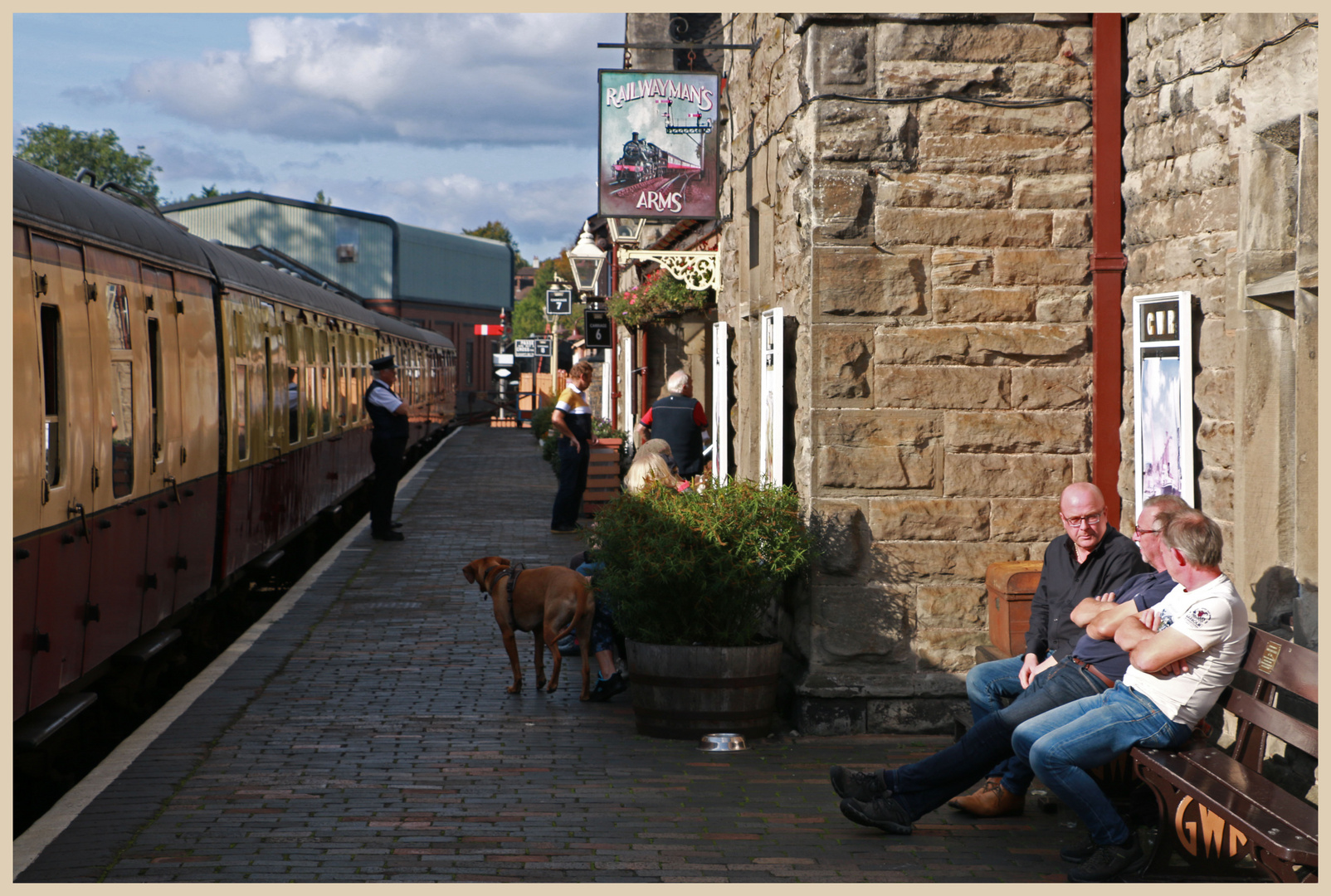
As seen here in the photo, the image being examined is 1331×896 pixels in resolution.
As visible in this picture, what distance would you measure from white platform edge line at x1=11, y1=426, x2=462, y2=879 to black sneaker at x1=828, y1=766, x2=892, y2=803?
2994 millimetres

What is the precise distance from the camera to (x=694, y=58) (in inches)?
726

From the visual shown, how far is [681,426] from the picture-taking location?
458 inches

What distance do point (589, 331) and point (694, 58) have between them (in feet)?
22.7

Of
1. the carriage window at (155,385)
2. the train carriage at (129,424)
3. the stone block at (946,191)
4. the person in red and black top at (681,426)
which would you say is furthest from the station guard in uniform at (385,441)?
the stone block at (946,191)

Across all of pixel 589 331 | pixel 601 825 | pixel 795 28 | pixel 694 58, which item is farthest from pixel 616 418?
pixel 601 825

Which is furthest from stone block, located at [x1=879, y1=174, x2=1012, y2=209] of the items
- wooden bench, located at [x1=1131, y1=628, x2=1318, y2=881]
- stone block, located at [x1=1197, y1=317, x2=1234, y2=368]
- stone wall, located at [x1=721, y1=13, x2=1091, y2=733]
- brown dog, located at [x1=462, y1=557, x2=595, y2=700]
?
wooden bench, located at [x1=1131, y1=628, x2=1318, y2=881]

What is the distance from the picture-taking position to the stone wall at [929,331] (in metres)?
6.87

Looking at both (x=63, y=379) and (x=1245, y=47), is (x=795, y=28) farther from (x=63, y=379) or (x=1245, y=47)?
(x=63, y=379)

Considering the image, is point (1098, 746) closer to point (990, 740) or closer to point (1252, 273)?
point (990, 740)

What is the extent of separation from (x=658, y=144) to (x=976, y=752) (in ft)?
23.0

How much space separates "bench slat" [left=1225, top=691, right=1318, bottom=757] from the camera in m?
4.25

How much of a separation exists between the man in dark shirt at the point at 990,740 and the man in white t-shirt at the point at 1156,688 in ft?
0.78

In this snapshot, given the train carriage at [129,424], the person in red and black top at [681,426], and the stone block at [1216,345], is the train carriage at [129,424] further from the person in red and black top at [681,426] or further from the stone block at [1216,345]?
the stone block at [1216,345]

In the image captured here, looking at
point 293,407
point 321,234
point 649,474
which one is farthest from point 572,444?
point 321,234
